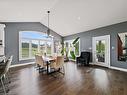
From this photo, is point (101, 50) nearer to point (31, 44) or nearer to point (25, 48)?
point (31, 44)

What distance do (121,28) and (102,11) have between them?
1537 millimetres

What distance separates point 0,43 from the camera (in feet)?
17.4

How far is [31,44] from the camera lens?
26.5 ft

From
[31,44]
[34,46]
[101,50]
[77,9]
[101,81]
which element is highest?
[77,9]

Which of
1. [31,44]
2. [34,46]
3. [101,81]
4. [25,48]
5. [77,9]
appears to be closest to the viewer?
[101,81]

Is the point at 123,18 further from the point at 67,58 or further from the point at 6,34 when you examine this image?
the point at 6,34

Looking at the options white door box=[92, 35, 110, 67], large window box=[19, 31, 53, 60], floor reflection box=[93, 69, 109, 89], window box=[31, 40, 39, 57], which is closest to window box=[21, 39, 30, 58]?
large window box=[19, 31, 53, 60]

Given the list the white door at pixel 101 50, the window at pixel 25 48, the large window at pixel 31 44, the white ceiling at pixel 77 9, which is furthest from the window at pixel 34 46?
the white door at pixel 101 50

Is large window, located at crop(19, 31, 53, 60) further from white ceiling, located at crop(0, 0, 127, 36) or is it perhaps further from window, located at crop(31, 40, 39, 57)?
white ceiling, located at crop(0, 0, 127, 36)

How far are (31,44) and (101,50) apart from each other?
5.08 m

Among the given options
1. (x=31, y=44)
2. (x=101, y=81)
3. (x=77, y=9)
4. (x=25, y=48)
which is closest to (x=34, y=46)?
(x=31, y=44)

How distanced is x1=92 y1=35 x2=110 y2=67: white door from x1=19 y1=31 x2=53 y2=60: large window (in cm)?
330

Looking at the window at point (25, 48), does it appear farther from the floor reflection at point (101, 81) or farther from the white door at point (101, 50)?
the floor reflection at point (101, 81)

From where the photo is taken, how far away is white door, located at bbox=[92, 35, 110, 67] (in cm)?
629
